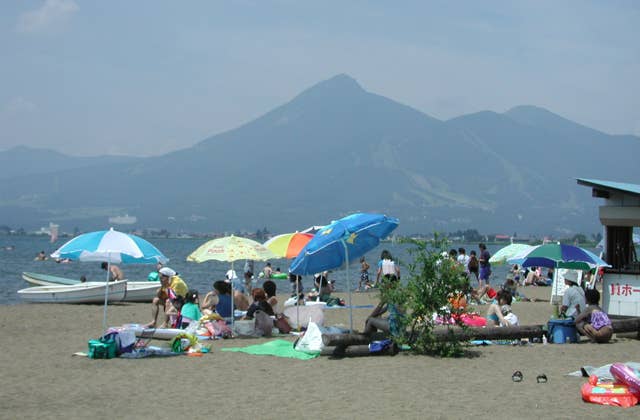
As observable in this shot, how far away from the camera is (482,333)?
1325 cm

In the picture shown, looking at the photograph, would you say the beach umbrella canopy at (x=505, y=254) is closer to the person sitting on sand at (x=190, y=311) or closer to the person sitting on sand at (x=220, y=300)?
the person sitting on sand at (x=220, y=300)

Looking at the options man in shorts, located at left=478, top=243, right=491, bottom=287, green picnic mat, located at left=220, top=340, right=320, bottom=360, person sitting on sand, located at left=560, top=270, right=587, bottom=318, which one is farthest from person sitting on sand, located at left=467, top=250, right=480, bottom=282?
green picnic mat, located at left=220, top=340, right=320, bottom=360

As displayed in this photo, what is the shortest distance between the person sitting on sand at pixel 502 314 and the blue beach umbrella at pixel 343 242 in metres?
2.81

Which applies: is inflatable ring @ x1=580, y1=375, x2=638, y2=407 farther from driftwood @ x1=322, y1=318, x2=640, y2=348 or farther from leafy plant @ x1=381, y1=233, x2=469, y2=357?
driftwood @ x1=322, y1=318, x2=640, y2=348

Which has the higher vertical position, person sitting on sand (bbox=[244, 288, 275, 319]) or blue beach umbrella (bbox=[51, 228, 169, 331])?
blue beach umbrella (bbox=[51, 228, 169, 331])

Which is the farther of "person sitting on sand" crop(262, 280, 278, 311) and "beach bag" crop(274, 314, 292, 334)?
"person sitting on sand" crop(262, 280, 278, 311)

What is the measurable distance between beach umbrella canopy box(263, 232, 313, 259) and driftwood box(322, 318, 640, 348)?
13.8ft

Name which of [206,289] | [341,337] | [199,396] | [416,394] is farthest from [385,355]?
[206,289]

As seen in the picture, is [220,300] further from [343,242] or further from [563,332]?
[563,332]

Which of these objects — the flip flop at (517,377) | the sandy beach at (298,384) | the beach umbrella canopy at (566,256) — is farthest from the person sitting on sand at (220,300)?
the flip flop at (517,377)

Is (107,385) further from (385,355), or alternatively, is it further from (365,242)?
(365,242)

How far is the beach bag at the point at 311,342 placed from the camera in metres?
12.3

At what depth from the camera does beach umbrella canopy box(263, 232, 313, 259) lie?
16.8 m

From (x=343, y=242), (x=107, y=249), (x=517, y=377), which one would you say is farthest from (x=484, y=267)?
(x=517, y=377)
